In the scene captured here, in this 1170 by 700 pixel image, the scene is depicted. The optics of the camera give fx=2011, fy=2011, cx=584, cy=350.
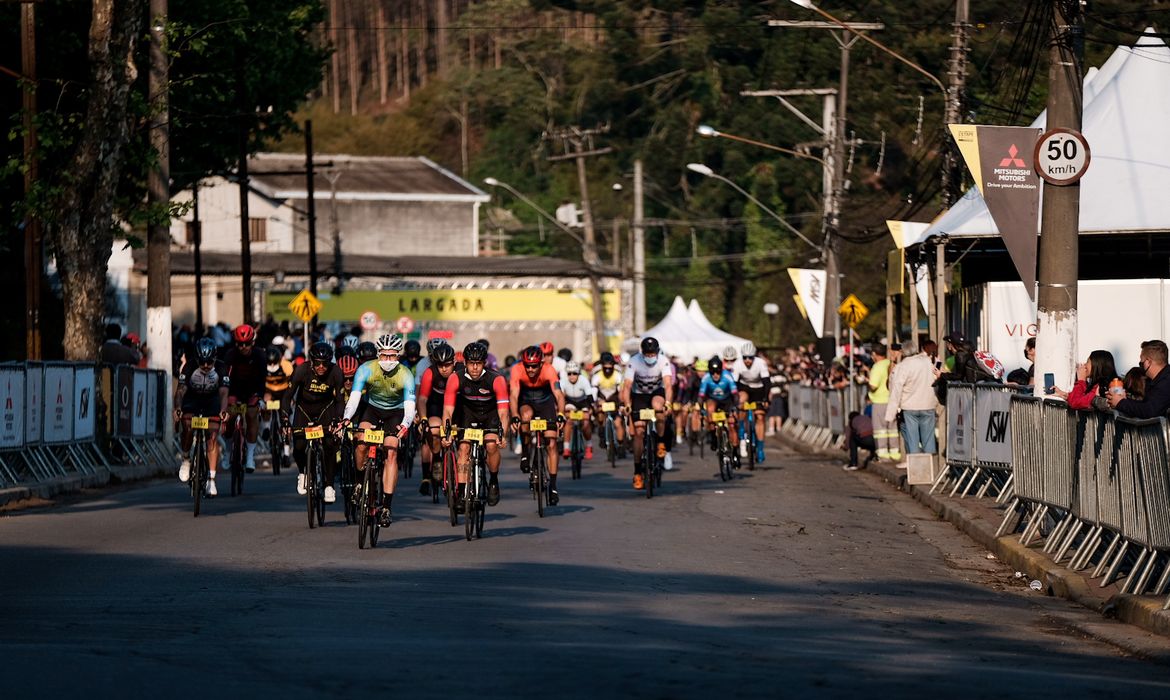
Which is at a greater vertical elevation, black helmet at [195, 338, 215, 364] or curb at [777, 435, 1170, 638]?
black helmet at [195, 338, 215, 364]

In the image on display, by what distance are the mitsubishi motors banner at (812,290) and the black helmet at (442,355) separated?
850 inches

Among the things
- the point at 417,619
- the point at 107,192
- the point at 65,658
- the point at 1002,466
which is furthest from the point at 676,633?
the point at 107,192

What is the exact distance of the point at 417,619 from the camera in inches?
460

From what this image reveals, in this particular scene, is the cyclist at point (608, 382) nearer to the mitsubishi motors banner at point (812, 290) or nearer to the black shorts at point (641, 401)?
the black shorts at point (641, 401)

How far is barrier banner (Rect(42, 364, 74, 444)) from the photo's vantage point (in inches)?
960

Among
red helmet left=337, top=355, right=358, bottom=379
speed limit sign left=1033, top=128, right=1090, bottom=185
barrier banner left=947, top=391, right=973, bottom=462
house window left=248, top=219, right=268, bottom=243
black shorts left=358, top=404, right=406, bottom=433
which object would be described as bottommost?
barrier banner left=947, top=391, right=973, bottom=462

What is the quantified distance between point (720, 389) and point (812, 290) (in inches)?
473

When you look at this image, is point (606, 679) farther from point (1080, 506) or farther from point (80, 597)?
point (1080, 506)

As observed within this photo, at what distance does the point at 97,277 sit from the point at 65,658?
19719 millimetres

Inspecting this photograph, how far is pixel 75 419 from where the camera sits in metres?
25.7

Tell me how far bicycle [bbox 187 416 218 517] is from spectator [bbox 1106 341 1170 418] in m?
9.10

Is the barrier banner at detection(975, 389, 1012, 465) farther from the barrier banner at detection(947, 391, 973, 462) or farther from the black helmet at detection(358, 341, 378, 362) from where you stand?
the black helmet at detection(358, 341, 378, 362)

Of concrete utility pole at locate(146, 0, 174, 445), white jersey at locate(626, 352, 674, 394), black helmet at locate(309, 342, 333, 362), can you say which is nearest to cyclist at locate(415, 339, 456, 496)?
black helmet at locate(309, 342, 333, 362)

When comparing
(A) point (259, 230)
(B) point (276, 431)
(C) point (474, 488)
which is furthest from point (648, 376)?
(A) point (259, 230)
